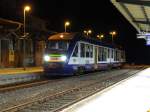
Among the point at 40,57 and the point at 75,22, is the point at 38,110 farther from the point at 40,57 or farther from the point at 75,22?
the point at 75,22

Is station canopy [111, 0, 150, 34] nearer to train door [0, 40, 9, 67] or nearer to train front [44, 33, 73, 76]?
train front [44, 33, 73, 76]

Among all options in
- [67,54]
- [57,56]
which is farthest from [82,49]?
[57,56]

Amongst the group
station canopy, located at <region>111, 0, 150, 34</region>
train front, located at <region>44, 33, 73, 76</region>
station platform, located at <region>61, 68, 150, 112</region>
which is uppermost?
station canopy, located at <region>111, 0, 150, 34</region>

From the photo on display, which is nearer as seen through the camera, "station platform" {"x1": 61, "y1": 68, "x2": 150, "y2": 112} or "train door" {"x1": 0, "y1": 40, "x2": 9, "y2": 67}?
"station platform" {"x1": 61, "y1": 68, "x2": 150, "y2": 112}

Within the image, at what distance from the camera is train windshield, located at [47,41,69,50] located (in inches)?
1107

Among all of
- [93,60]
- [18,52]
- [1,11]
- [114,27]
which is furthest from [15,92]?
[114,27]

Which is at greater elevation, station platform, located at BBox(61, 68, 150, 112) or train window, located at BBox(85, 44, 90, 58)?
train window, located at BBox(85, 44, 90, 58)

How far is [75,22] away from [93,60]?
55.3 meters

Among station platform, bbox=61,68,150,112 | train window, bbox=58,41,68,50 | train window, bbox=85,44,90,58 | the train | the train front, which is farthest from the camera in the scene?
train window, bbox=85,44,90,58

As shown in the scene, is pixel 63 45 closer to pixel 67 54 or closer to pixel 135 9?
pixel 67 54

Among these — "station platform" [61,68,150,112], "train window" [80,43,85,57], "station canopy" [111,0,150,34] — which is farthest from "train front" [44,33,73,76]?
"station platform" [61,68,150,112]

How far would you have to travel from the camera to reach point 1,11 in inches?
1555

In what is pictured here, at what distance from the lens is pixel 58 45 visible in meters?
28.5

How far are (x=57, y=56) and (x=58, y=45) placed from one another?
105 cm
